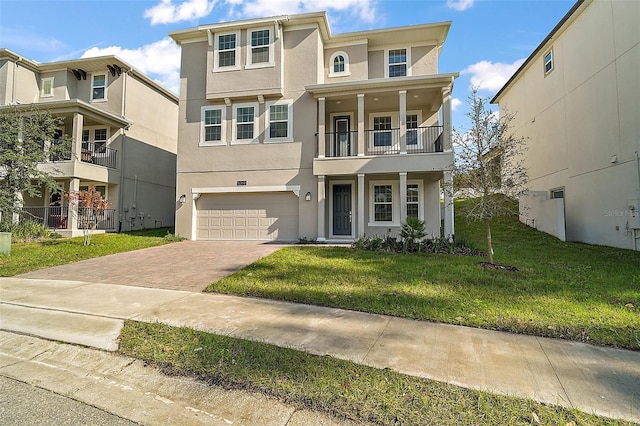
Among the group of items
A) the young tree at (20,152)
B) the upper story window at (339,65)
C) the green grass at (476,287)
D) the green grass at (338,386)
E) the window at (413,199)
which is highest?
the upper story window at (339,65)

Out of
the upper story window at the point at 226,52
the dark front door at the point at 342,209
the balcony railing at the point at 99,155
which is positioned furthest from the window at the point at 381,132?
the balcony railing at the point at 99,155

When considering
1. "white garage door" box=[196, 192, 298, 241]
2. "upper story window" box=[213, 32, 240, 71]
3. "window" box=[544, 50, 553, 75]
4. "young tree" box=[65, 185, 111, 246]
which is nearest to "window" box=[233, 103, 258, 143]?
"upper story window" box=[213, 32, 240, 71]

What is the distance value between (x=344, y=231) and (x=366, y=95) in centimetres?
574

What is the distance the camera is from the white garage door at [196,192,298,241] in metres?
14.0

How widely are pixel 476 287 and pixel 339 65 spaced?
1208 centimetres

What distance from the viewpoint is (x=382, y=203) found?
14.4 metres

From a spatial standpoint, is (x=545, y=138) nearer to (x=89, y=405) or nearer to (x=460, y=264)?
(x=460, y=264)

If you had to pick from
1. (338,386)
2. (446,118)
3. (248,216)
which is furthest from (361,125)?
(338,386)

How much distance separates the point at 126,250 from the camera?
1148cm

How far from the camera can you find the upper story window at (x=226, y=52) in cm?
1427

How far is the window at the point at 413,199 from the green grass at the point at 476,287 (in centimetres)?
455

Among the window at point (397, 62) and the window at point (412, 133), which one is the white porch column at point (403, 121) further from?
the window at point (397, 62)

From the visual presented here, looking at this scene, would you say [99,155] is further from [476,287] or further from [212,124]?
[476,287]

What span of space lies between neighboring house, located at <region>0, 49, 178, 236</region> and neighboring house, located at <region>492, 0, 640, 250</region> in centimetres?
2074
